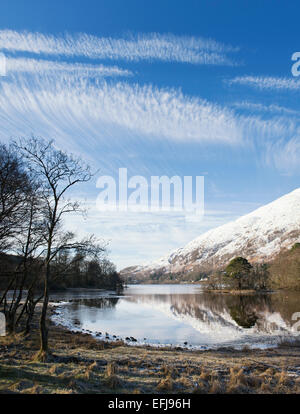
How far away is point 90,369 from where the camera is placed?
12.5 m

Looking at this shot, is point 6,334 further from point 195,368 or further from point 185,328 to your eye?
point 185,328

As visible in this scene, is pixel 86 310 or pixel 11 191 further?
pixel 86 310

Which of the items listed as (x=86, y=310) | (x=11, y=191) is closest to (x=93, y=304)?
(x=86, y=310)

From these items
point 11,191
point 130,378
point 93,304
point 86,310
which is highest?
point 11,191

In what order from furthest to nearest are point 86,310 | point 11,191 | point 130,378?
point 86,310 → point 11,191 → point 130,378

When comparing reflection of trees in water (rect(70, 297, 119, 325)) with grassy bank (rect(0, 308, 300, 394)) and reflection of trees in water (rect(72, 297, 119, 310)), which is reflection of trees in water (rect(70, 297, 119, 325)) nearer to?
reflection of trees in water (rect(72, 297, 119, 310))

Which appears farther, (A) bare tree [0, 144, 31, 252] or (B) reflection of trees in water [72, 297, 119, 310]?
(B) reflection of trees in water [72, 297, 119, 310]

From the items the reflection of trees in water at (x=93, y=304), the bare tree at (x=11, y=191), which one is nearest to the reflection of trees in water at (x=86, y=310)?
the reflection of trees in water at (x=93, y=304)

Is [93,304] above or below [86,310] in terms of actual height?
below

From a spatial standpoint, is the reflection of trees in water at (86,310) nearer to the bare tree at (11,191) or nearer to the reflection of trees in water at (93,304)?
the reflection of trees in water at (93,304)

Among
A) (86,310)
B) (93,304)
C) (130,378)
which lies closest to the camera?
(130,378)

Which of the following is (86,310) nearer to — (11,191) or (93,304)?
(93,304)

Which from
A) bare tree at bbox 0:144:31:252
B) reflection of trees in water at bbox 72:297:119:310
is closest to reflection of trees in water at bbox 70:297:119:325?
reflection of trees in water at bbox 72:297:119:310
